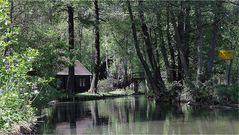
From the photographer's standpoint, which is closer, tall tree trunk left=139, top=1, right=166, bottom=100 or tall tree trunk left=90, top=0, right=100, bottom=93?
tall tree trunk left=139, top=1, right=166, bottom=100

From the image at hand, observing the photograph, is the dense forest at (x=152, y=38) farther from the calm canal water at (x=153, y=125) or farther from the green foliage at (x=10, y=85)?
the green foliage at (x=10, y=85)

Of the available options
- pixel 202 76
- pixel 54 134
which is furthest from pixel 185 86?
pixel 54 134

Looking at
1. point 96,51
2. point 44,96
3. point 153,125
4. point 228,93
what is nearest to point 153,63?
point 96,51

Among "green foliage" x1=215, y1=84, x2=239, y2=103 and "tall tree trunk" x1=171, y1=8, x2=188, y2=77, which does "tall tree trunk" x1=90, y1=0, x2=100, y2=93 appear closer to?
"tall tree trunk" x1=171, y1=8, x2=188, y2=77

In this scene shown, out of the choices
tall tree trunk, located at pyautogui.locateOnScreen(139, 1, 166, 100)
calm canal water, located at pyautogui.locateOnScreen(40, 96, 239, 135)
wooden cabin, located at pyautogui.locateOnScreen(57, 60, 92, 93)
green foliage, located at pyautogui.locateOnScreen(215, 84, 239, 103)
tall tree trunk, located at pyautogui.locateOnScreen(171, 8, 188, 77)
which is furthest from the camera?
wooden cabin, located at pyautogui.locateOnScreen(57, 60, 92, 93)

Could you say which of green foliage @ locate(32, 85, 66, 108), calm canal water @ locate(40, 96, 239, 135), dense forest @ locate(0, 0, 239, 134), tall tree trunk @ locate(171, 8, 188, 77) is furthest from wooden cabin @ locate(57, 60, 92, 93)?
calm canal water @ locate(40, 96, 239, 135)

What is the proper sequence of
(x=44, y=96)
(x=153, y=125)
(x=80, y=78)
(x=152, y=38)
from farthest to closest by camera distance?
(x=80, y=78), (x=152, y=38), (x=44, y=96), (x=153, y=125)

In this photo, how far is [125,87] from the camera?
194 feet

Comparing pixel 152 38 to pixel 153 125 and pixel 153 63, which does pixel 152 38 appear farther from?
pixel 153 125

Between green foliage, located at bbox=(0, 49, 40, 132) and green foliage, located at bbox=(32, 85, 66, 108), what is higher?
green foliage, located at bbox=(0, 49, 40, 132)

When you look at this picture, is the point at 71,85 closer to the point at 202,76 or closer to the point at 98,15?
the point at 98,15

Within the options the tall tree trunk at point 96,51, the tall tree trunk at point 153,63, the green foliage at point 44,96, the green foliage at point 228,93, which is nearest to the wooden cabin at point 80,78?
the tall tree trunk at point 96,51

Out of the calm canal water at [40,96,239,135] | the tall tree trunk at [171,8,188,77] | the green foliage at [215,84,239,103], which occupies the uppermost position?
the tall tree trunk at [171,8,188,77]

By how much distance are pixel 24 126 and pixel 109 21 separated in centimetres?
2736
